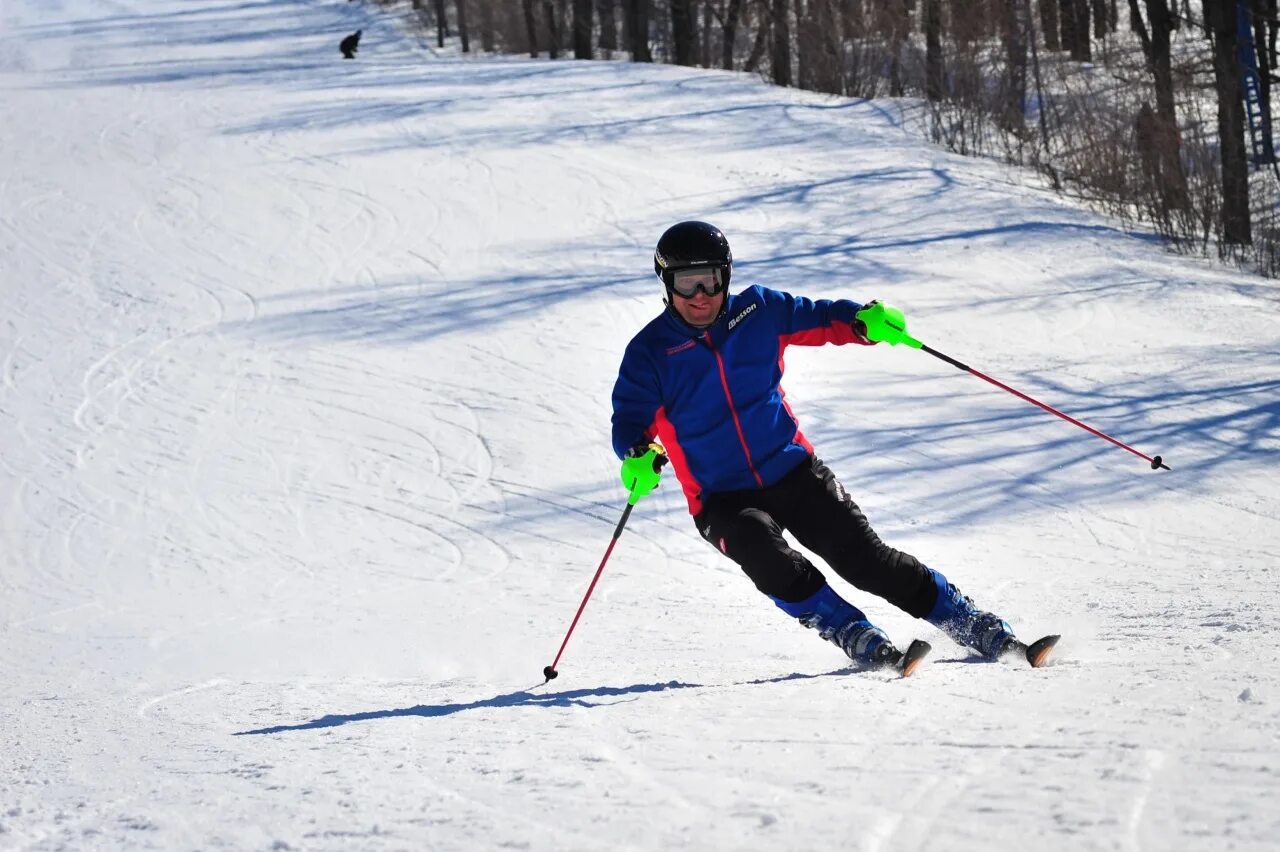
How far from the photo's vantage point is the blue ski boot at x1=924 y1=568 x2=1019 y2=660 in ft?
15.0

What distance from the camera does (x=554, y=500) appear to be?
8133mm

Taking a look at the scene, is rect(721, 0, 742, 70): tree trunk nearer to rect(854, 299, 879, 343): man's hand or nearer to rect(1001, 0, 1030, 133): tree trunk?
rect(1001, 0, 1030, 133): tree trunk

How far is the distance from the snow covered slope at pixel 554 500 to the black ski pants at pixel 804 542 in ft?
0.99

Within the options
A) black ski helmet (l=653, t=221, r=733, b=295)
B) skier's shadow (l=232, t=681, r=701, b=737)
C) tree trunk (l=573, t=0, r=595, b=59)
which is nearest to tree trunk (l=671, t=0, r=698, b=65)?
tree trunk (l=573, t=0, r=595, b=59)

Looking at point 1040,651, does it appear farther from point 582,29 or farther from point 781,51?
point 582,29

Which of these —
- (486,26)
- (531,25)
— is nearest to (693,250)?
(531,25)

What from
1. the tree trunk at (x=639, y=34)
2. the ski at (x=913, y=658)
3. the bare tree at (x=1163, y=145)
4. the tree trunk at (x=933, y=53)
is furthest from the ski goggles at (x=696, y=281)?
the tree trunk at (x=639, y=34)

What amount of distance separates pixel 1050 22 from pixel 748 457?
19456mm

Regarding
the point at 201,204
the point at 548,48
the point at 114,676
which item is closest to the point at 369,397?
the point at 114,676

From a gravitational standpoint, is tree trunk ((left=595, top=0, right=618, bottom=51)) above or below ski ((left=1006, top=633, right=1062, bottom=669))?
above

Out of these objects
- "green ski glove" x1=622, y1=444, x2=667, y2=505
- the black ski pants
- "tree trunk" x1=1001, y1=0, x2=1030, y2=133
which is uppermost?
"tree trunk" x1=1001, y1=0, x2=1030, y2=133

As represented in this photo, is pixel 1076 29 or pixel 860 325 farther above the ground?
pixel 1076 29

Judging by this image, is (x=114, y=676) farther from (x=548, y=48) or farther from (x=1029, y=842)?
(x=548, y=48)

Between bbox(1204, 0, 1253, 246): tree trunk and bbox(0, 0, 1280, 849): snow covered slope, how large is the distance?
4.52ft
